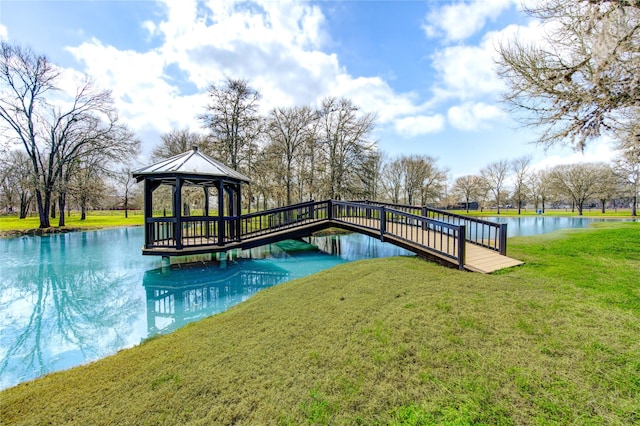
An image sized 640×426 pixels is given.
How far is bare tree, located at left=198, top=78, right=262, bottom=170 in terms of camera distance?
57.8 ft

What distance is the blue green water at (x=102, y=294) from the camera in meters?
4.16

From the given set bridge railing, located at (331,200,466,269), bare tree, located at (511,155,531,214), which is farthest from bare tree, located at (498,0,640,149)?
bare tree, located at (511,155,531,214)

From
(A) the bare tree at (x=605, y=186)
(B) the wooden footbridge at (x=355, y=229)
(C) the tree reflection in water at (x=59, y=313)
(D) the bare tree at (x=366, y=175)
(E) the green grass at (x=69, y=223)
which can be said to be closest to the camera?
(C) the tree reflection in water at (x=59, y=313)

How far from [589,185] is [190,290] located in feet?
159

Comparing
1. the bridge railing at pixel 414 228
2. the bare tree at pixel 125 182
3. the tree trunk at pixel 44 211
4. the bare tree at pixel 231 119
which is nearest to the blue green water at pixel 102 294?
the bridge railing at pixel 414 228

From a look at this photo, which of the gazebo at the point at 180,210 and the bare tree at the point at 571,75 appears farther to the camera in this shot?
the gazebo at the point at 180,210

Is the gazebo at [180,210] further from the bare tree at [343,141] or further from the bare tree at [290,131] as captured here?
the bare tree at [290,131]

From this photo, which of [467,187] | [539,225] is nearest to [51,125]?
[539,225]

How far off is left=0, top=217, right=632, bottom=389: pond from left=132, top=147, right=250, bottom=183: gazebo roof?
3.22 meters

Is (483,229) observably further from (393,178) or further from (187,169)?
(393,178)

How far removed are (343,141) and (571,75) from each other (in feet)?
46.9

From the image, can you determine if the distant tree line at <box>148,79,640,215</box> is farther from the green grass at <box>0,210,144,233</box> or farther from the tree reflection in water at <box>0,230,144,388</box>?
the tree reflection in water at <box>0,230,144,388</box>

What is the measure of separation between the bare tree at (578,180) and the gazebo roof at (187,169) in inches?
1809

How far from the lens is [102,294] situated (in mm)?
6664
